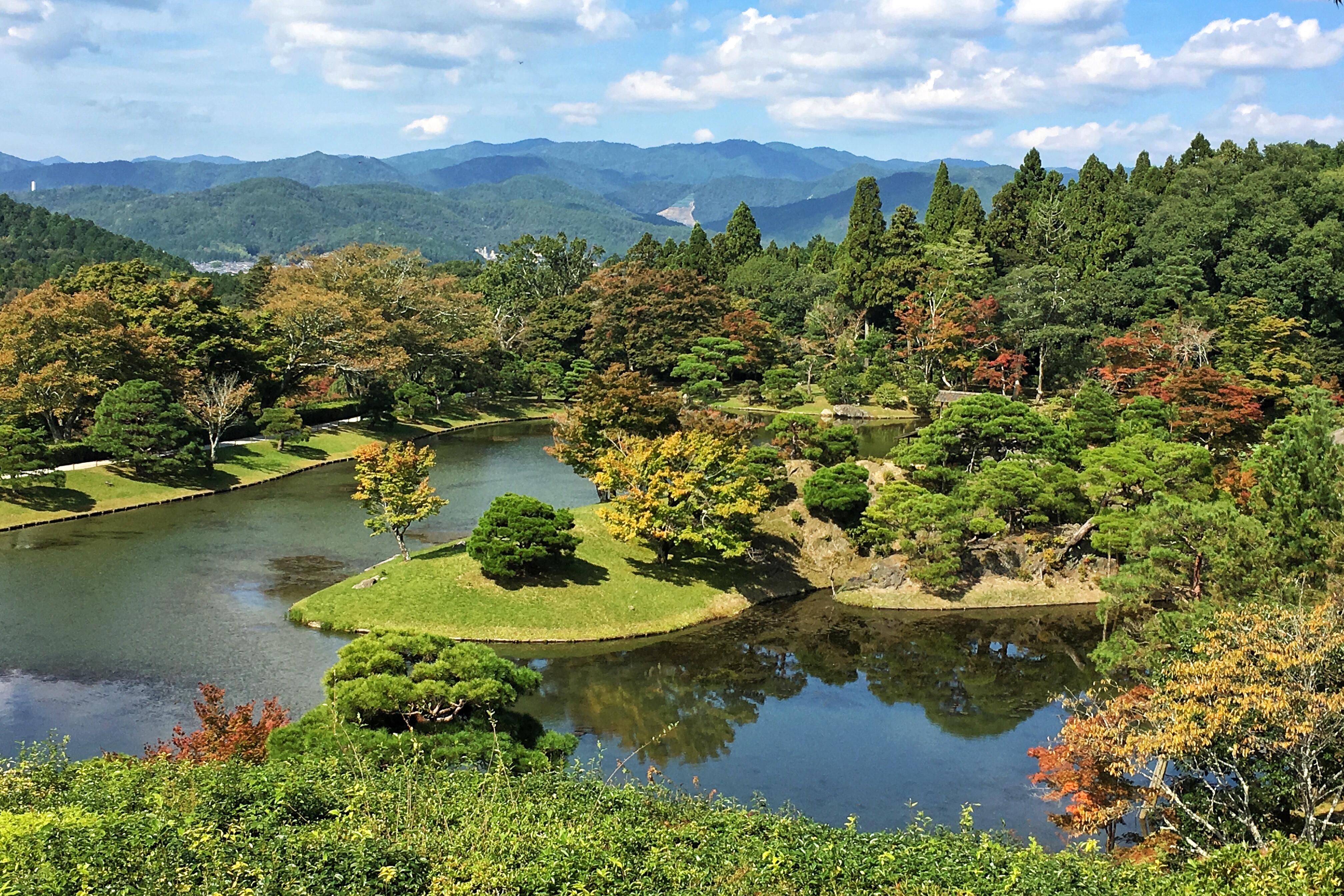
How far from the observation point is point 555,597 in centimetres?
2866

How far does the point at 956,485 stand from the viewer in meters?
36.2

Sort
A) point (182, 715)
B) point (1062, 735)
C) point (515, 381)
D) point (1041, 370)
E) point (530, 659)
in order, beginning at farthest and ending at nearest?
point (515, 381)
point (1041, 370)
point (530, 659)
point (182, 715)
point (1062, 735)

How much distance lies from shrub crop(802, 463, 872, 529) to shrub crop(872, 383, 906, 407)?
96.8 ft

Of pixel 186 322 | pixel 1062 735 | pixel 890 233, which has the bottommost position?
pixel 1062 735

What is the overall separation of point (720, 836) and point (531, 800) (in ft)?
8.79

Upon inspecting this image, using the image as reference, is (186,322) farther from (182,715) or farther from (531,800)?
(531,800)

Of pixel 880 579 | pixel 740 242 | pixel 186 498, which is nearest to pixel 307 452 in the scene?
pixel 186 498

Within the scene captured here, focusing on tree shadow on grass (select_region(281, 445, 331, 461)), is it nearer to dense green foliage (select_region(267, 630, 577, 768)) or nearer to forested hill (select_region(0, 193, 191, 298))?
dense green foliage (select_region(267, 630, 577, 768))

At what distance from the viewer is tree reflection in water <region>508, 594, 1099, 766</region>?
23391 mm

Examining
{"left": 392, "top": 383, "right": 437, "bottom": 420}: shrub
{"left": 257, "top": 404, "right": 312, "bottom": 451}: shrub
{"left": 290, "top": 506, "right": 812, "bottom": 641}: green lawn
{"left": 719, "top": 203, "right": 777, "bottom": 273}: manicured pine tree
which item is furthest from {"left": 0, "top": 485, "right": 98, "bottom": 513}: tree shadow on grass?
{"left": 719, "top": 203, "right": 777, "bottom": 273}: manicured pine tree

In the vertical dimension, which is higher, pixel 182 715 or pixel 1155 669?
pixel 1155 669

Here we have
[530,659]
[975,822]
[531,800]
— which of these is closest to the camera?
[531,800]

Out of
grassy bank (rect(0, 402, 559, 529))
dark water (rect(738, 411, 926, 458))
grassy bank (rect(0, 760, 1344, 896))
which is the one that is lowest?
dark water (rect(738, 411, 926, 458))

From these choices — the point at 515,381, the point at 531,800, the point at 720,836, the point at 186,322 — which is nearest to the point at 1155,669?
the point at 720,836
